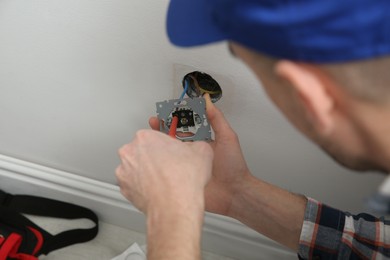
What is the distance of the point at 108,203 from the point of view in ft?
3.55

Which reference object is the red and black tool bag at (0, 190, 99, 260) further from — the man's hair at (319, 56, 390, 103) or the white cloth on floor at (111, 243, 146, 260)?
the man's hair at (319, 56, 390, 103)

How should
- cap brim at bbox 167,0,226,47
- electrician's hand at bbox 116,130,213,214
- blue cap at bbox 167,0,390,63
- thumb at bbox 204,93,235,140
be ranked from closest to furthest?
blue cap at bbox 167,0,390,63
cap brim at bbox 167,0,226,47
electrician's hand at bbox 116,130,213,214
thumb at bbox 204,93,235,140

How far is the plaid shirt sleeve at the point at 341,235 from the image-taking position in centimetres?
76

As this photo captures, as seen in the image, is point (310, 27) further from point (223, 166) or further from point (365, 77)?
point (223, 166)

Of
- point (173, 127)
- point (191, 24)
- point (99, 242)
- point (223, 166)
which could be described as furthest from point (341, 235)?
point (99, 242)

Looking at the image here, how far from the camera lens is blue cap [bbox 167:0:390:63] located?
1.27 ft

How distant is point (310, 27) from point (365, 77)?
69 mm

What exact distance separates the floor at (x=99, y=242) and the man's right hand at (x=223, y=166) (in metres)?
0.34

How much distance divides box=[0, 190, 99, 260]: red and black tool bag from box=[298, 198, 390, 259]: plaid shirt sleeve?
55 centimetres

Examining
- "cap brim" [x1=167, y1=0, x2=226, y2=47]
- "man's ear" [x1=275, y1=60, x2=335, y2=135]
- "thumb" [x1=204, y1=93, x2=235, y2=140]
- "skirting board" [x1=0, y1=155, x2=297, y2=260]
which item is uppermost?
"cap brim" [x1=167, y1=0, x2=226, y2=47]

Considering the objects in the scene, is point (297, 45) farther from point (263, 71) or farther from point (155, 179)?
point (155, 179)

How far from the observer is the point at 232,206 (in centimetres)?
83

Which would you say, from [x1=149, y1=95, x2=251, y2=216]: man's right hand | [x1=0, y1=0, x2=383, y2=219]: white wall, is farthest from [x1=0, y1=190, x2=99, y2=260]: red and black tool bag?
[x1=149, y1=95, x2=251, y2=216]: man's right hand

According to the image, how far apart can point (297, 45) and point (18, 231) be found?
863mm
